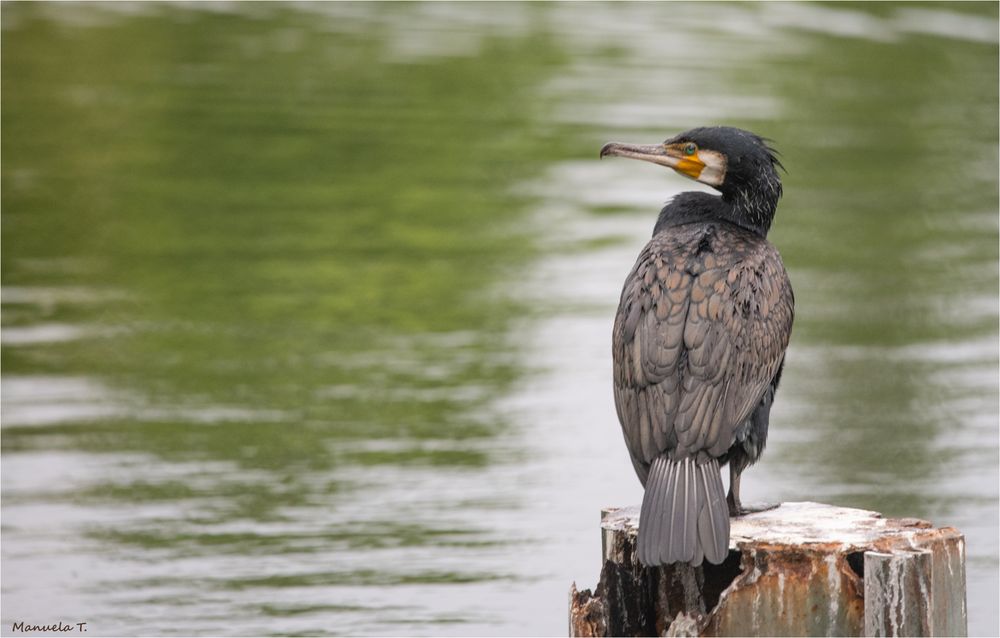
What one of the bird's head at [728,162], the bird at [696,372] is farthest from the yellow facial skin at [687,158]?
the bird at [696,372]

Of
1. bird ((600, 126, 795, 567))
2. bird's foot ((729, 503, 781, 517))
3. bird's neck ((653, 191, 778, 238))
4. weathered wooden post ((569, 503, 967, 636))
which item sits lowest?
weathered wooden post ((569, 503, 967, 636))

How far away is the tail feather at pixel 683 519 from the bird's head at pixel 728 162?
109 centimetres

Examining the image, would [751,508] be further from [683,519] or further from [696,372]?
[683,519]

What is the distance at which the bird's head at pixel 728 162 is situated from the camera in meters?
5.43

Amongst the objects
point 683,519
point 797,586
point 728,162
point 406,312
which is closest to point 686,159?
point 728,162

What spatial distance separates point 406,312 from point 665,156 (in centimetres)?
539

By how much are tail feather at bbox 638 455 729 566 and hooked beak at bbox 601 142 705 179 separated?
1.13m

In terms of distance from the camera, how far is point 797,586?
4.50m

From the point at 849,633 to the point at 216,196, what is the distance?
32.1 feet

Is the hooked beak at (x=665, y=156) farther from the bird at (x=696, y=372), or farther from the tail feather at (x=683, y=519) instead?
the tail feather at (x=683, y=519)

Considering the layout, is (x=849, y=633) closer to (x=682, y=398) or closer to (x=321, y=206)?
(x=682, y=398)

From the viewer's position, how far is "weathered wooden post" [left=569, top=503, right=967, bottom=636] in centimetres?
441

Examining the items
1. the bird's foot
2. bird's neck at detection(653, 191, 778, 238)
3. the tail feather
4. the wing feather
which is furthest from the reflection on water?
the tail feather

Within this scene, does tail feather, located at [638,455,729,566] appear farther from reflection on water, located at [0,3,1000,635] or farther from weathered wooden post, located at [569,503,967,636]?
reflection on water, located at [0,3,1000,635]
